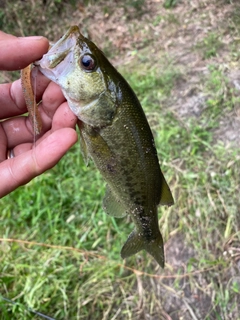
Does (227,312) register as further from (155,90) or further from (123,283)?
(155,90)

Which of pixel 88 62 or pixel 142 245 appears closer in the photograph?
pixel 88 62

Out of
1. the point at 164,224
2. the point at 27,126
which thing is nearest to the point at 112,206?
the point at 27,126

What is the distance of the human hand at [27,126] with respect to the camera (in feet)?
5.14

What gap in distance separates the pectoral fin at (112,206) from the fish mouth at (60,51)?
76 centimetres

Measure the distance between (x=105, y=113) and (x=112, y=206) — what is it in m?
0.58

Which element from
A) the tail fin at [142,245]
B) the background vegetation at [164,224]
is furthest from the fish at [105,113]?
the background vegetation at [164,224]

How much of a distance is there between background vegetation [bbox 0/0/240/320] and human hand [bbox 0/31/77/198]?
1.45 m

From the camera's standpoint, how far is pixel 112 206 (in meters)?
1.98

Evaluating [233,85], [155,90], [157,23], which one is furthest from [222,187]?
[157,23]

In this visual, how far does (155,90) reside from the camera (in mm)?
4168

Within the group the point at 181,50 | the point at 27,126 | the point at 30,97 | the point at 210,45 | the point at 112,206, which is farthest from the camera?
the point at 181,50

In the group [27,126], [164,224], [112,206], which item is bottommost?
[164,224]

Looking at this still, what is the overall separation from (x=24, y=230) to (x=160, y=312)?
1534 millimetres

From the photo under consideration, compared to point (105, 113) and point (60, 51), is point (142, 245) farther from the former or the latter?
point (60, 51)
